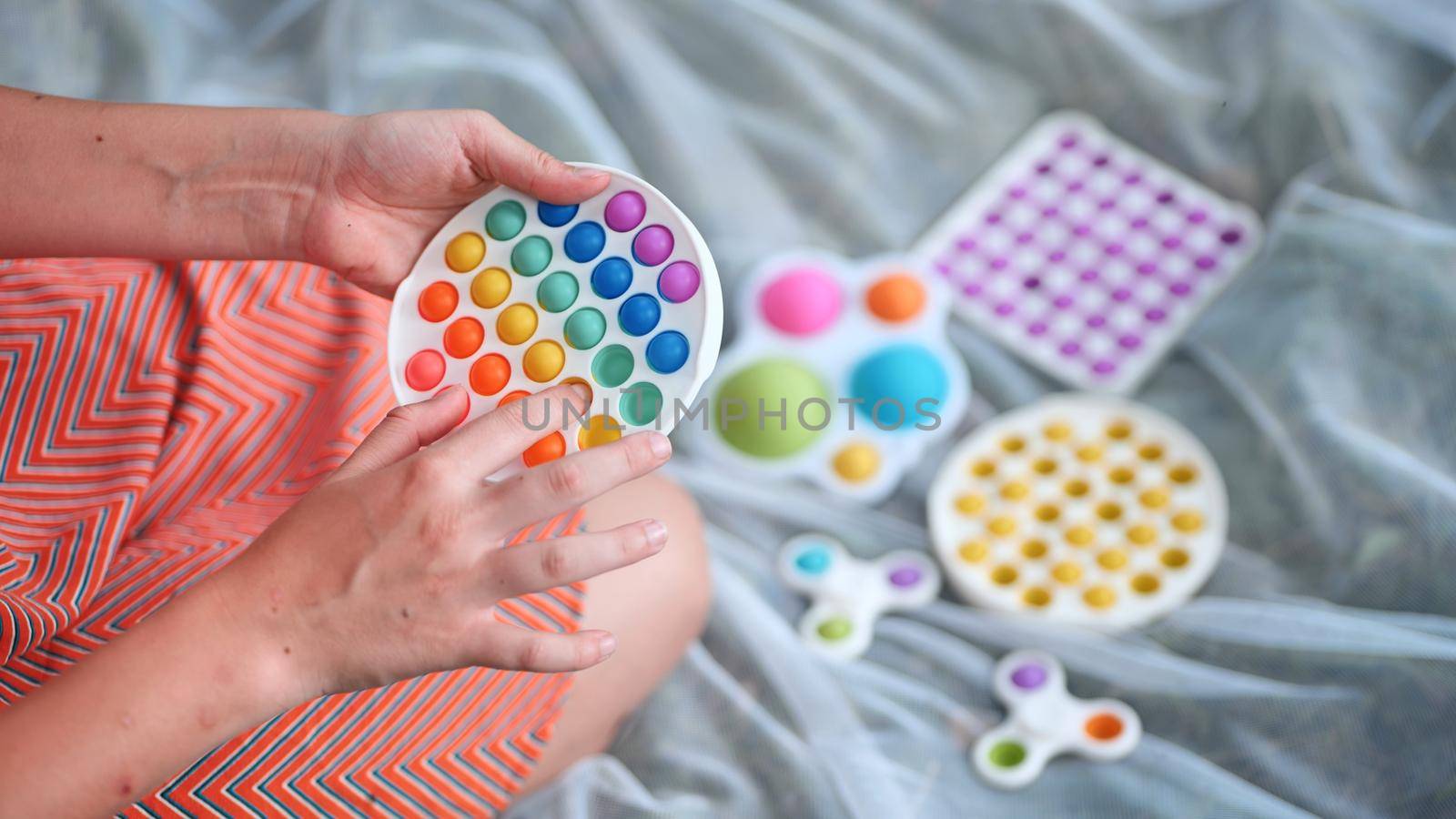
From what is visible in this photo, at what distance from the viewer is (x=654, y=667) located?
0.68 meters

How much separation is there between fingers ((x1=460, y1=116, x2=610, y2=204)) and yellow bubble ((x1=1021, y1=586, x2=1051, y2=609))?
40cm

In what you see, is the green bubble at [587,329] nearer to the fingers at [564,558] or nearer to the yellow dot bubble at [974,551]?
the fingers at [564,558]

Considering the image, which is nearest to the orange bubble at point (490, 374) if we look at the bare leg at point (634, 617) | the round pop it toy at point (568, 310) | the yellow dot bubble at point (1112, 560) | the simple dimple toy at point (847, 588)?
the round pop it toy at point (568, 310)

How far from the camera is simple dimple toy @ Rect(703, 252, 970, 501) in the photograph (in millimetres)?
829

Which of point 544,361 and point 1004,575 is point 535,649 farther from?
point 1004,575

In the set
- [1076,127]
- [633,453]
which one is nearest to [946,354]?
[1076,127]

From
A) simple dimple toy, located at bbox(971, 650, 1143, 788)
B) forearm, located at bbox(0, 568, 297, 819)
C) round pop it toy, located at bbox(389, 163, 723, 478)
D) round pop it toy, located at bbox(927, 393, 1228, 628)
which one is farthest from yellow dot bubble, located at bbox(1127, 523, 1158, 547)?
forearm, located at bbox(0, 568, 297, 819)

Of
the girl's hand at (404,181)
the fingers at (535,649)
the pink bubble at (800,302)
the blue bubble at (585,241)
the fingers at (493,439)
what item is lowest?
the pink bubble at (800,302)

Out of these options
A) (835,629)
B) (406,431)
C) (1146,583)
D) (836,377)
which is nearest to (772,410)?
(836,377)

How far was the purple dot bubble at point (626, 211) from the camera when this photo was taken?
21.1 inches

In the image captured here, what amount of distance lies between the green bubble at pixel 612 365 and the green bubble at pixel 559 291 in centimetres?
3

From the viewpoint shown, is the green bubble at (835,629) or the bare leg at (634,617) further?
the green bubble at (835,629)

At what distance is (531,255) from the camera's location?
21.6 inches

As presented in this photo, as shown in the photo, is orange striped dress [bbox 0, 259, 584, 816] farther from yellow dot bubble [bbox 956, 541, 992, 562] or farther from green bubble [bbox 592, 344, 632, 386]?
yellow dot bubble [bbox 956, 541, 992, 562]
